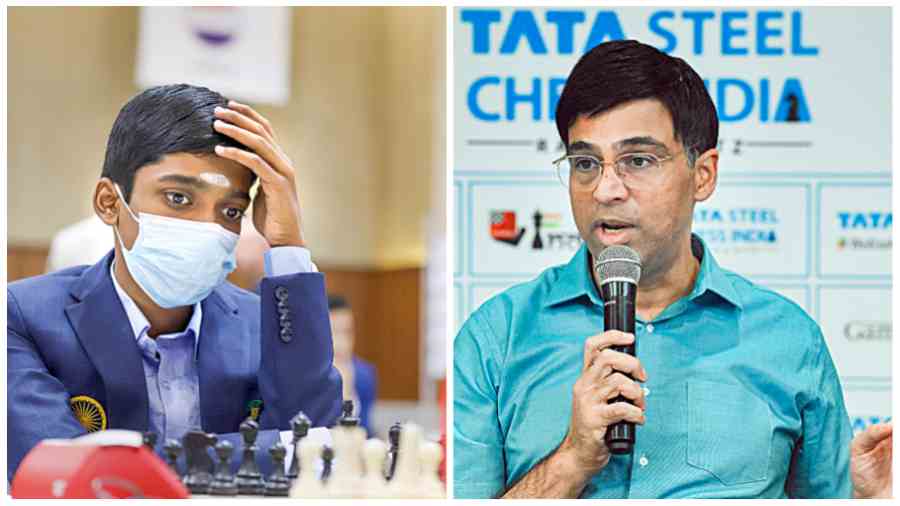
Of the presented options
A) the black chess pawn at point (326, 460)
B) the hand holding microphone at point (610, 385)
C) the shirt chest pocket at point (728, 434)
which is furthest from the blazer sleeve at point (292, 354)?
the shirt chest pocket at point (728, 434)

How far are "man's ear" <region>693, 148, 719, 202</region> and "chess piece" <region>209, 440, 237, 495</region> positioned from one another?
116 centimetres

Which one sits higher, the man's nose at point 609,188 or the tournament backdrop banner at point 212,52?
the tournament backdrop banner at point 212,52

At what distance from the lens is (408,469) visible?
2.53 metres

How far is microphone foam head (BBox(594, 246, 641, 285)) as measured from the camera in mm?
2682

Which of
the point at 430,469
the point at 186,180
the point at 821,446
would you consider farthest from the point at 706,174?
the point at 186,180

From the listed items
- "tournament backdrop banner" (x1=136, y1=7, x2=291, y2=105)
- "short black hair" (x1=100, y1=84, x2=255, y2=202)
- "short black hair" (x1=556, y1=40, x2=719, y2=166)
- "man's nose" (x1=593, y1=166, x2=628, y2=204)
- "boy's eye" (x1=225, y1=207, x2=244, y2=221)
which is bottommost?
"boy's eye" (x1=225, y1=207, x2=244, y2=221)

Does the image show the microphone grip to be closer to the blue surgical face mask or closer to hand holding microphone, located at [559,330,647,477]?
hand holding microphone, located at [559,330,647,477]

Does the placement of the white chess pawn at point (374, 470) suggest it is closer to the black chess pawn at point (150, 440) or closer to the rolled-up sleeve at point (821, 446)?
the black chess pawn at point (150, 440)

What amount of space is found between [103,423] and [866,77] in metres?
1.83

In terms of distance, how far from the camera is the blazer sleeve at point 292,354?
106 inches

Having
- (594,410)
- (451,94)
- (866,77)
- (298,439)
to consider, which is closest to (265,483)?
(298,439)

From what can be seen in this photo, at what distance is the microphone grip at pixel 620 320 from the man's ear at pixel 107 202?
104 centimetres

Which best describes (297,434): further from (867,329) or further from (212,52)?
(867,329)

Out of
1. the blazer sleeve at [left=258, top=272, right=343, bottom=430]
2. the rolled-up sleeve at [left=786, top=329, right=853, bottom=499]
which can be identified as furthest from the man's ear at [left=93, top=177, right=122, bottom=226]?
the rolled-up sleeve at [left=786, top=329, right=853, bottom=499]
